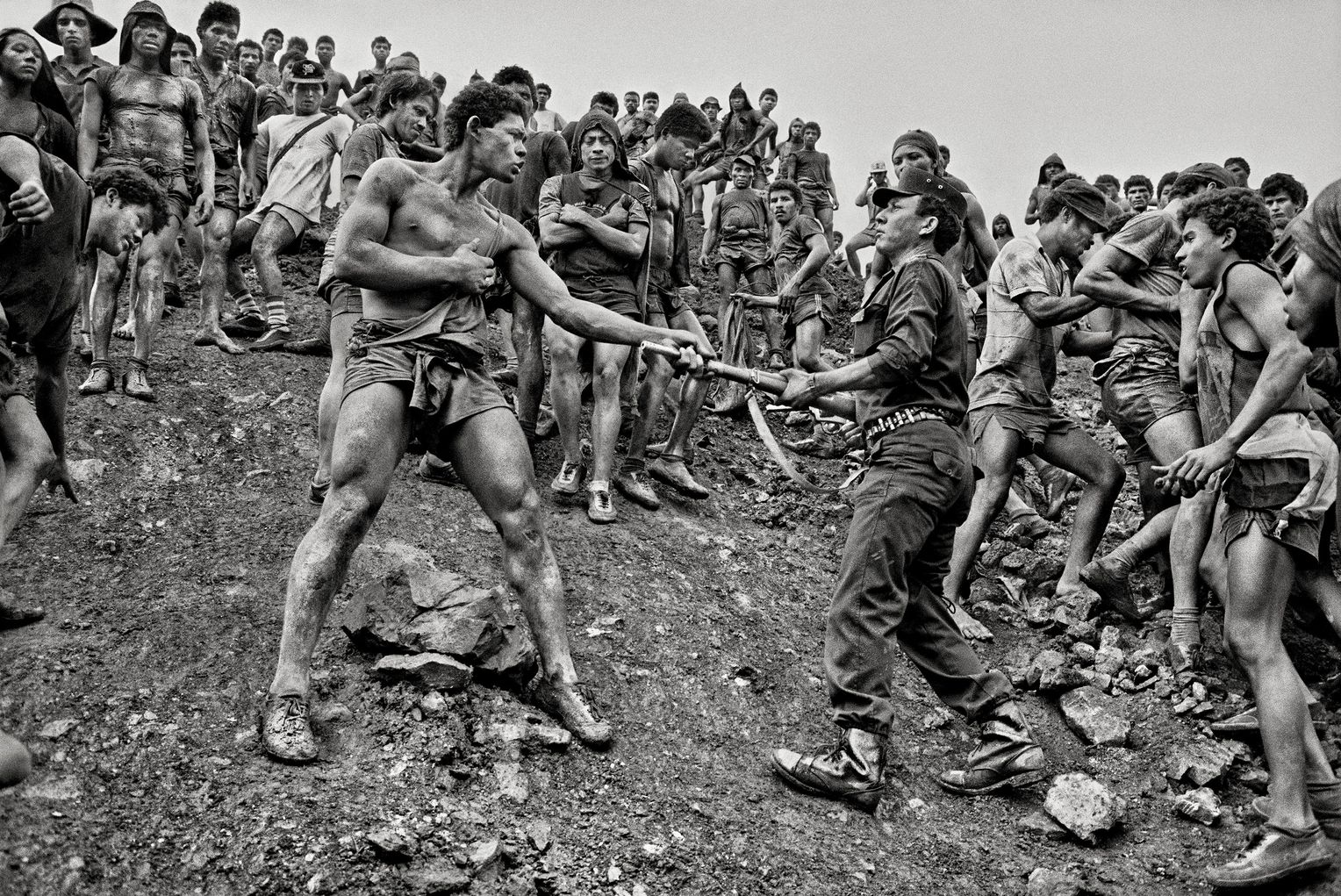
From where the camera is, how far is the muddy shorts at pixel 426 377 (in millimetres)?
4730

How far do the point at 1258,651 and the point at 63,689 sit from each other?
15.2 feet

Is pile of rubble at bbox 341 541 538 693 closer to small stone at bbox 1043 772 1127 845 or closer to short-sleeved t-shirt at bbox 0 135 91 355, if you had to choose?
short-sleeved t-shirt at bbox 0 135 91 355

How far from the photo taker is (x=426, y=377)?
4.73 meters

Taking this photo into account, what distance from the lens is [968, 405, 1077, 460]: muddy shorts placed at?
22.4 ft

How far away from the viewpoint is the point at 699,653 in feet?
19.4

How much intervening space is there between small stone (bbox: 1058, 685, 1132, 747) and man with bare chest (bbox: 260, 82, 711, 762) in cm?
250

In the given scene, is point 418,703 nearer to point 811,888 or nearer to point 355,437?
point 355,437

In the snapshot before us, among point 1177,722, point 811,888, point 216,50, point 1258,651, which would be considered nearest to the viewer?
point 811,888

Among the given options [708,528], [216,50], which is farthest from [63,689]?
[216,50]

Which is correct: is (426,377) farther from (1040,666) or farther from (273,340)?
(273,340)

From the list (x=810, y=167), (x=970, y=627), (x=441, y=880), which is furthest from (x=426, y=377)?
(x=810, y=167)

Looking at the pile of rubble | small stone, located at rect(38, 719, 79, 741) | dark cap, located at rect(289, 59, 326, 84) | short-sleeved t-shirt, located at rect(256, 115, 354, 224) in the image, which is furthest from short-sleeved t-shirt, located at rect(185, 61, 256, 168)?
small stone, located at rect(38, 719, 79, 741)

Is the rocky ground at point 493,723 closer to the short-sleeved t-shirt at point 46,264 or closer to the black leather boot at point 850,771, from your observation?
the black leather boot at point 850,771

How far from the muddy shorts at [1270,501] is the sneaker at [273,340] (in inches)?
262
